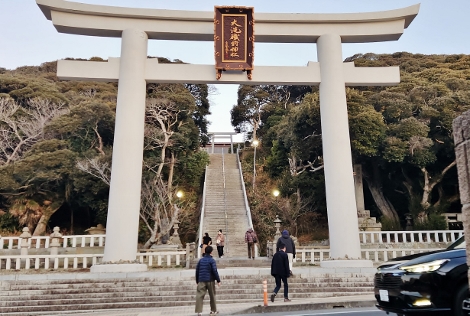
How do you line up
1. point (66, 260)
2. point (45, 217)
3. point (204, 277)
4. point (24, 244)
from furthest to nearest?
point (45, 217), point (24, 244), point (66, 260), point (204, 277)

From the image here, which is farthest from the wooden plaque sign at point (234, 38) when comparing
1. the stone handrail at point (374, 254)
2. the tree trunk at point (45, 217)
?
the tree trunk at point (45, 217)

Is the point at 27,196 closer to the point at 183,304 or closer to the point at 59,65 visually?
the point at 59,65

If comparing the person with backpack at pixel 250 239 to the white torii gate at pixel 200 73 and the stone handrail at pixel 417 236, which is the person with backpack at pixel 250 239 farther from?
the stone handrail at pixel 417 236

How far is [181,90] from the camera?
24.2 m

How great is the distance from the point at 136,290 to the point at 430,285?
26.0 ft

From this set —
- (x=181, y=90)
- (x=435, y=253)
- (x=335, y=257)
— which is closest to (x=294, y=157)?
(x=181, y=90)

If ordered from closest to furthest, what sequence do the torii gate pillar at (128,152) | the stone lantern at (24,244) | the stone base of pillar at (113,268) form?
the stone base of pillar at (113,268) < the torii gate pillar at (128,152) < the stone lantern at (24,244)

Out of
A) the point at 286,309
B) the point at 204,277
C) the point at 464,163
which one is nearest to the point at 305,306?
the point at 286,309

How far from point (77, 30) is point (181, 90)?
1143 cm

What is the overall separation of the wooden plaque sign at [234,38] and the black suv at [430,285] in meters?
9.58

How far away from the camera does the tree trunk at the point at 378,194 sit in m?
20.3

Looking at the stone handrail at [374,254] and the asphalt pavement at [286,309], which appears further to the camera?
the stone handrail at [374,254]

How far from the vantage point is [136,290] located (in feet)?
33.4

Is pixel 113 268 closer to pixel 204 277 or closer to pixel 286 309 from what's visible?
pixel 204 277
